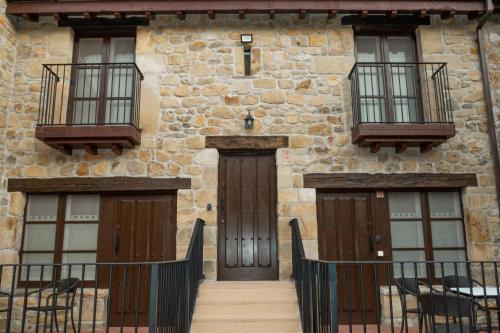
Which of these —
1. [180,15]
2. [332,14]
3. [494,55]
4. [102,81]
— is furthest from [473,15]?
[102,81]

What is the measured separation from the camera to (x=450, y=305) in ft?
12.6

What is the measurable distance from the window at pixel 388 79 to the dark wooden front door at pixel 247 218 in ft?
6.44

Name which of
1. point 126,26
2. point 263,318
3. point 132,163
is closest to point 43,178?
point 132,163

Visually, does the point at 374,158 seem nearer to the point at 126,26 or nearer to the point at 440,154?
the point at 440,154

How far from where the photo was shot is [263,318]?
5035 millimetres

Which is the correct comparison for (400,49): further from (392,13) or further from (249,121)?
(249,121)

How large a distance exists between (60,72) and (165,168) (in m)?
2.49

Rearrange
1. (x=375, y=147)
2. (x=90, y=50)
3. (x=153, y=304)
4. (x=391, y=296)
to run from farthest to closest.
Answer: (x=90, y=50)
(x=375, y=147)
(x=391, y=296)
(x=153, y=304)

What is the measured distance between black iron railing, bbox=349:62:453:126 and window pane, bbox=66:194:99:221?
4.50 meters

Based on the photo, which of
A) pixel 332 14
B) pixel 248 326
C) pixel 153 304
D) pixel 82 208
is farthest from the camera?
pixel 332 14

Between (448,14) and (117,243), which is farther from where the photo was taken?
(448,14)

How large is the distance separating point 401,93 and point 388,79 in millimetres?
341

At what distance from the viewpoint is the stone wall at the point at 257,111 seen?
662 cm

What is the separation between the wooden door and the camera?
6.48m
